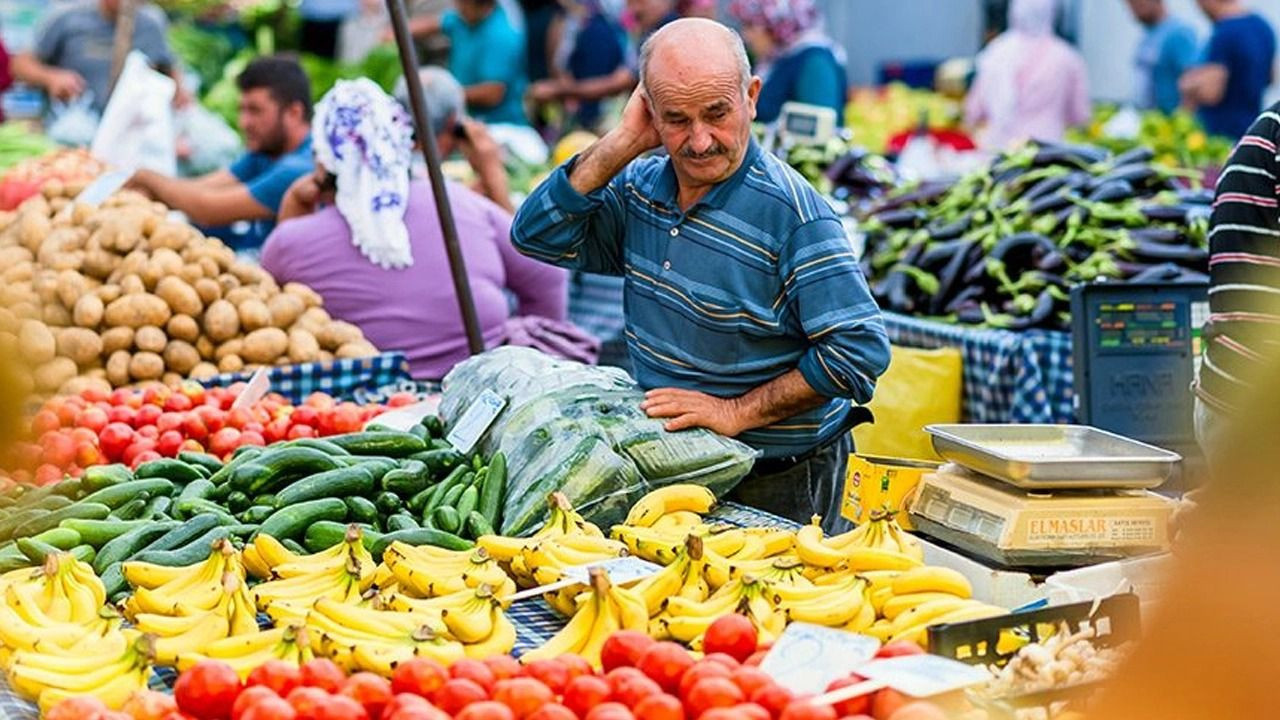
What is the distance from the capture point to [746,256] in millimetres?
3729

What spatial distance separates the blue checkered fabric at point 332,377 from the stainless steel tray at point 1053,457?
2478 millimetres

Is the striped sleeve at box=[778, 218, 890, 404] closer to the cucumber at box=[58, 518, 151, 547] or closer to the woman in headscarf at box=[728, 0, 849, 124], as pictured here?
the cucumber at box=[58, 518, 151, 547]

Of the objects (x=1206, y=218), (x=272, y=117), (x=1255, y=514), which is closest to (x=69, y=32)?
(x=272, y=117)

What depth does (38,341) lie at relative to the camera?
17.1 ft

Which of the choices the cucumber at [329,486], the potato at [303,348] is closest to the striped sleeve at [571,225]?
the cucumber at [329,486]

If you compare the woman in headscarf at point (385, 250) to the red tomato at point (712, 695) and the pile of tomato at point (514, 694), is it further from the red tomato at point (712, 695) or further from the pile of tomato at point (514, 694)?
the red tomato at point (712, 695)

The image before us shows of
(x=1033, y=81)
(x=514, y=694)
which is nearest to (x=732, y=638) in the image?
(x=514, y=694)

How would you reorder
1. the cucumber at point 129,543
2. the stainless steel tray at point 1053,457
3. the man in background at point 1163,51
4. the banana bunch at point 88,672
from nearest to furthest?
the banana bunch at point 88,672 < the stainless steel tray at point 1053,457 < the cucumber at point 129,543 < the man in background at point 1163,51

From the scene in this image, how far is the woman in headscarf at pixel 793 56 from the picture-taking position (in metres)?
8.68

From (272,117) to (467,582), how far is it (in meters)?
5.30

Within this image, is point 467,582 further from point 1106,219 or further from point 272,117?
point 272,117

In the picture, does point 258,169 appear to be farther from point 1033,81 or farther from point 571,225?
point 1033,81

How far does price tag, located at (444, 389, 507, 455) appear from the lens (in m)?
3.86

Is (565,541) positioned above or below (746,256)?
below
